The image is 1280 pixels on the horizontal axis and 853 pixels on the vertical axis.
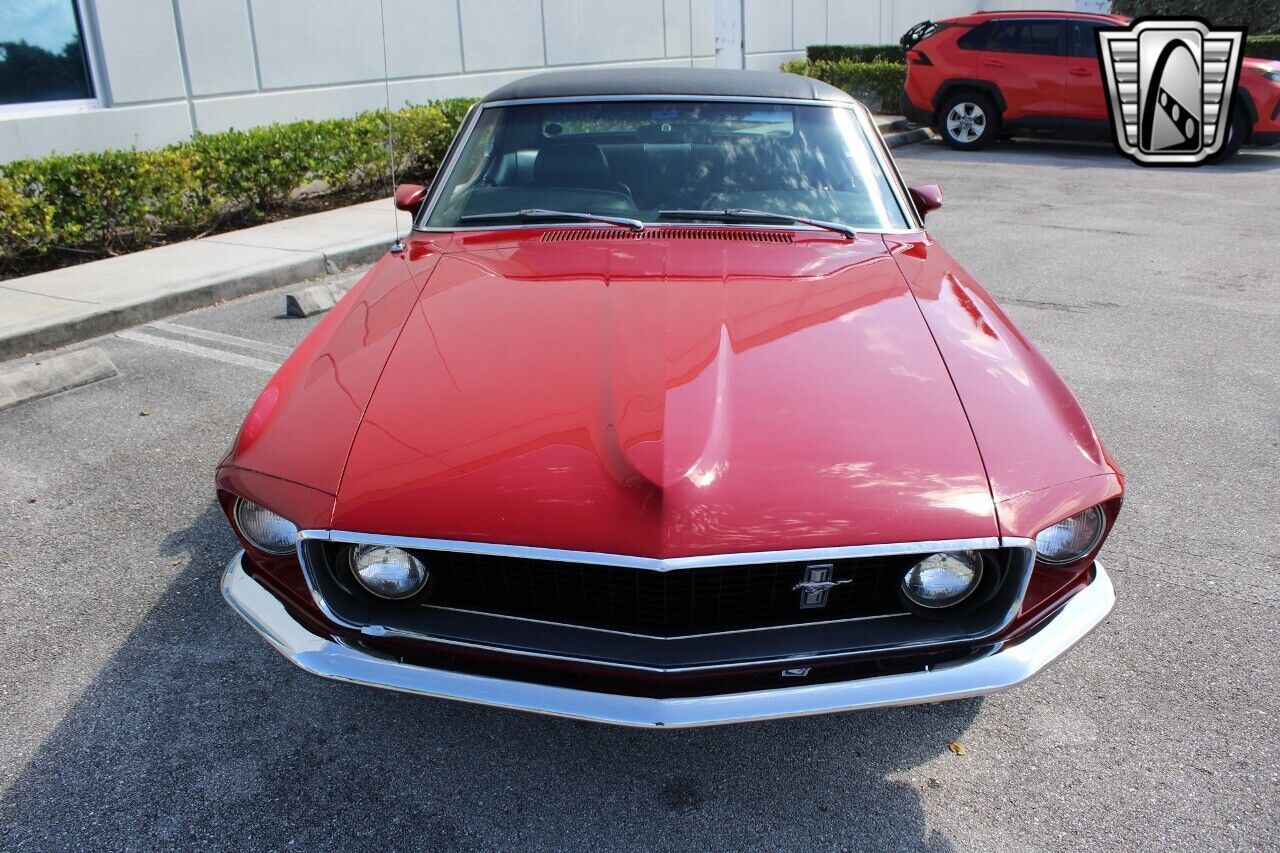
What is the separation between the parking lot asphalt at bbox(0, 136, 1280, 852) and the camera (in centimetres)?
240

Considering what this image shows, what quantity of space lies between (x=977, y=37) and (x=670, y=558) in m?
12.5

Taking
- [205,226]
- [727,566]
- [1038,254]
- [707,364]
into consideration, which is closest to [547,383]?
[707,364]

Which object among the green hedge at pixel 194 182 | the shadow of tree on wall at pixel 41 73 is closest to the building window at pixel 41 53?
the shadow of tree on wall at pixel 41 73

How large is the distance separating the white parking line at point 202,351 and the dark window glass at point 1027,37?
34.4 ft

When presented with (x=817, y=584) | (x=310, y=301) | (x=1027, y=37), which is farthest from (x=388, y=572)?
(x=1027, y=37)

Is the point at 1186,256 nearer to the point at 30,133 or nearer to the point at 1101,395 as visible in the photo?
the point at 1101,395

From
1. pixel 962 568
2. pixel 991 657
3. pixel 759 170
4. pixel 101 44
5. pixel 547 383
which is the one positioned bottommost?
pixel 991 657

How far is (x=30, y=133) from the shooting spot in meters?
7.98

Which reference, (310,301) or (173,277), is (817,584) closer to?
(310,301)

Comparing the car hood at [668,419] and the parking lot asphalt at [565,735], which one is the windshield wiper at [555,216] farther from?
the parking lot asphalt at [565,735]

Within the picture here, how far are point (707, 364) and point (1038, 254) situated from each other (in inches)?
247

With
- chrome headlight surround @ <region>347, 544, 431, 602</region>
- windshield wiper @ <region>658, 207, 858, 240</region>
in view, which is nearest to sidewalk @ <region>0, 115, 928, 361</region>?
windshield wiper @ <region>658, 207, 858, 240</region>

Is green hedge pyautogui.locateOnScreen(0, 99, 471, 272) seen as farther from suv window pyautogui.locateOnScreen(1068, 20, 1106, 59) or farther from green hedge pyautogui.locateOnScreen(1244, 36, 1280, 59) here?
green hedge pyautogui.locateOnScreen(1244, 36, 1280, 59)

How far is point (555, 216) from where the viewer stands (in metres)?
3.54
